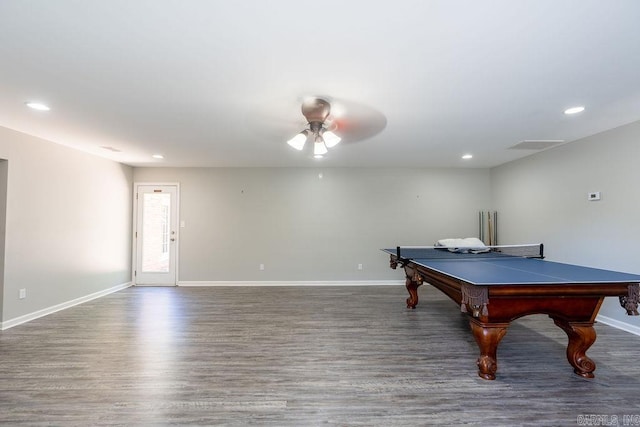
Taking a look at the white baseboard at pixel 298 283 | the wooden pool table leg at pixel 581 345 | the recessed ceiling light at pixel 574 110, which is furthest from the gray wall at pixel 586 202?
the white baseboard at pixel 298 283

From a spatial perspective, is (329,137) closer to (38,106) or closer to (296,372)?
(296,372)

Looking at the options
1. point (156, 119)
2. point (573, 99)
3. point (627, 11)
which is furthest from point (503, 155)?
point (156, 119)

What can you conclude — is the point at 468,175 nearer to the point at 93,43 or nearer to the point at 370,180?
the point at 370,180

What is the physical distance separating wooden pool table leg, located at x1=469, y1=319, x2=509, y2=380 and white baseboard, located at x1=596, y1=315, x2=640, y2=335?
2.35 meters

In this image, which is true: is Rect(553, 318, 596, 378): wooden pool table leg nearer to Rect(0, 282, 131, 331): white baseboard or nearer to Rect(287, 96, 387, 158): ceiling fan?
Rect(287, 96, 387, 158): ceiling fan

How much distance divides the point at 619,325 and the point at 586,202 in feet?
5.15

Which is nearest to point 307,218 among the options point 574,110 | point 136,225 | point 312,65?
point 136,225

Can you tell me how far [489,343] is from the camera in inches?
87.6

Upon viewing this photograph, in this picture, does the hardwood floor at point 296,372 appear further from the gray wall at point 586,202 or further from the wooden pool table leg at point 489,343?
the gray wall at point 586,202

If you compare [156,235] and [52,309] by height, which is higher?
[156,235]

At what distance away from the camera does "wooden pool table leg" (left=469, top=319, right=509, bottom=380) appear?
2.22 m

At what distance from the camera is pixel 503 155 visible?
15.4ft

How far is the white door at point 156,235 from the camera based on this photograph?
218 inches

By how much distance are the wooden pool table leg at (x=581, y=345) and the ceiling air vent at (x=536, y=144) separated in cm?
259
